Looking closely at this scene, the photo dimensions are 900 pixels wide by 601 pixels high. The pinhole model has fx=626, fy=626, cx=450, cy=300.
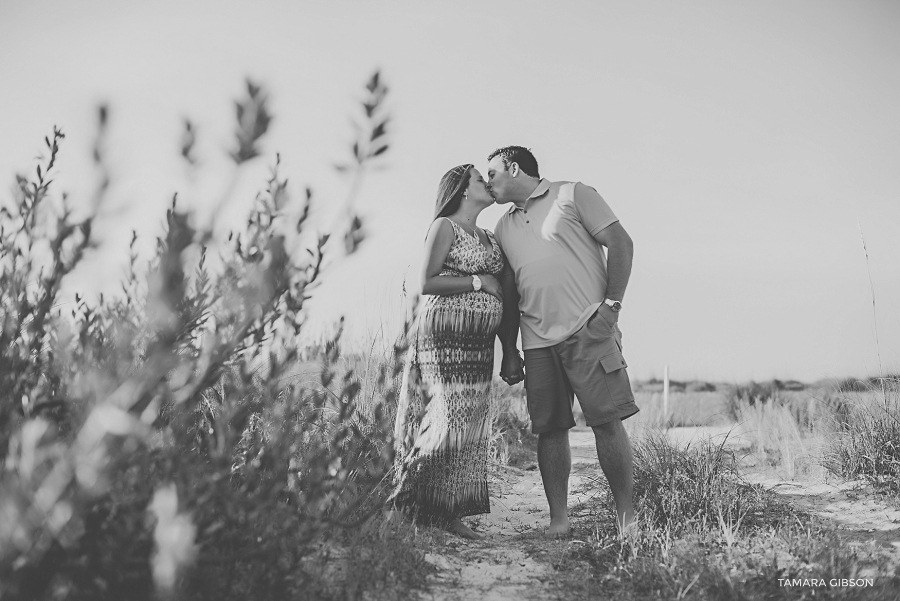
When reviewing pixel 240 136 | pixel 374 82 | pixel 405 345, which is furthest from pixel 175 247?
pixel 405 345

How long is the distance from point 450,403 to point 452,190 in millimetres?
1307

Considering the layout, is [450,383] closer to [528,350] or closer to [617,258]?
[528,350]

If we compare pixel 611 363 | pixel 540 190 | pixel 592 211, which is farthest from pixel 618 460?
pixel 540 190

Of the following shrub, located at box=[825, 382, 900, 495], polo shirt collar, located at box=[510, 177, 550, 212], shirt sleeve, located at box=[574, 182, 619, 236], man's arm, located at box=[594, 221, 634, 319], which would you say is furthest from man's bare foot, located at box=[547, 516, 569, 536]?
shrub, located at box=[825, 382, 900, 495]

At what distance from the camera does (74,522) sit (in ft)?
5.03

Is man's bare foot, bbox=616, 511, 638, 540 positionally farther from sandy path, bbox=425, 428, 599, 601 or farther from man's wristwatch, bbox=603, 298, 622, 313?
man's wristwatch, bbox=603, 298, 622, 313

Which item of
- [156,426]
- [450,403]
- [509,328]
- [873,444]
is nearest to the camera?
[156,426]

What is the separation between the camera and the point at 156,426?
7.23ft

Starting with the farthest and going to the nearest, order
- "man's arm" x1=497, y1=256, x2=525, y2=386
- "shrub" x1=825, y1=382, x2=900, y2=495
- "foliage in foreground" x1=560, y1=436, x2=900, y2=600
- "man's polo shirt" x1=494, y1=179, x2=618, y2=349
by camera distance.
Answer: "shrub" x1=825, y1=382, x2=900, y2=495 → "man's arm" x1=497, y1=256, x2=525, y2=386 → "man's polo shirt" x1=494, y1=179, x2=618, y2=349 → "foliage in foreground" x1=560, y1=436, x2=900, y2=600

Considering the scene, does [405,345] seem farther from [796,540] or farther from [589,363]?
[796,540]

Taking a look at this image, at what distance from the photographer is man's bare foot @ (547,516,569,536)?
3693 millimetres

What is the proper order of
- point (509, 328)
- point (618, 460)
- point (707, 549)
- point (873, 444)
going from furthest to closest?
point (873, 444) → point (509, 328) → point (618, 460) → point (707, 549)

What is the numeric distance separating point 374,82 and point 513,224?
2.49 metres

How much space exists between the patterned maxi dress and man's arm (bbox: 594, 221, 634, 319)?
688 millimetres
